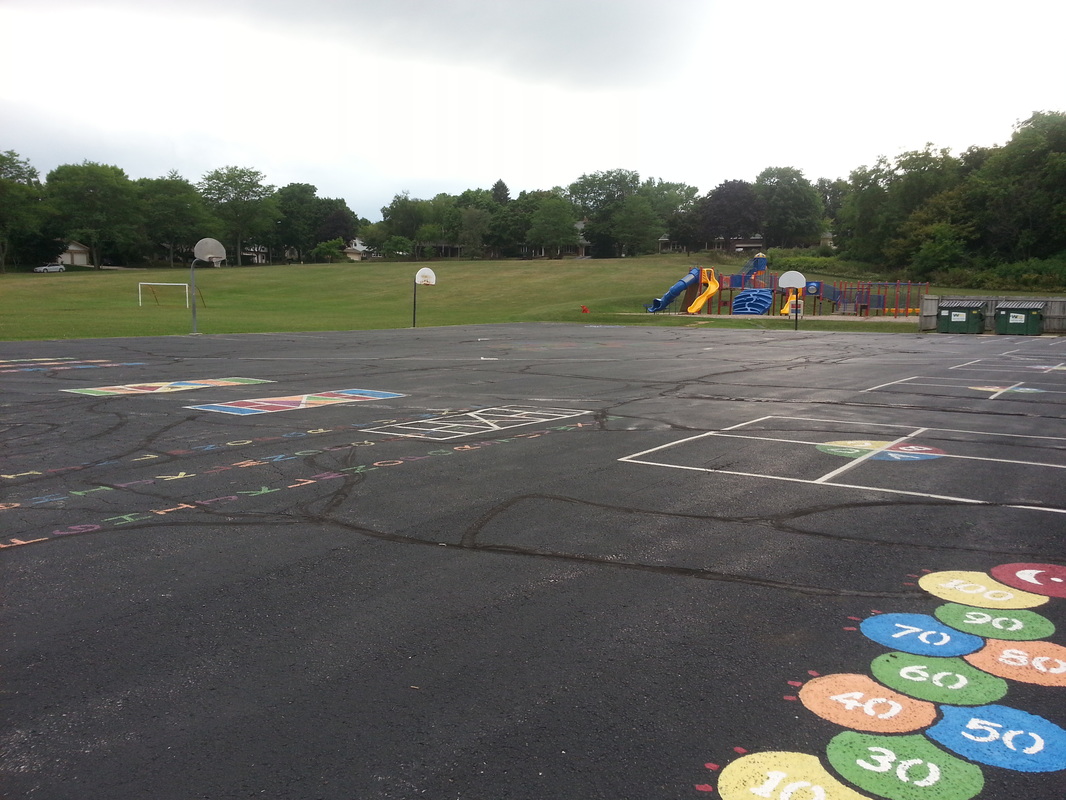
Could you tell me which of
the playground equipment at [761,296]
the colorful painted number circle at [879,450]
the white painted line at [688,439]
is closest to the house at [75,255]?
the playground equipment at [761,296]

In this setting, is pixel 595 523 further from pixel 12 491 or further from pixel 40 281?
pixel 40 281

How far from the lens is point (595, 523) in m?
6.96

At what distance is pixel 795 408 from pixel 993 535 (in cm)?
780

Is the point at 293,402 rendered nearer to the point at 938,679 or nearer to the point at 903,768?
the point at 938,679

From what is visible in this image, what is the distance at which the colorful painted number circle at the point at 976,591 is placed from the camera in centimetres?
523

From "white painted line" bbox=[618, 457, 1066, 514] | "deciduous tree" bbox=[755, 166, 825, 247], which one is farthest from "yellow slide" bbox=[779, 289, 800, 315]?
"deciduous tree" bbox=[755, 166, 825, 247]

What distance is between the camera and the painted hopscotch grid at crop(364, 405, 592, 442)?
37.9 ft

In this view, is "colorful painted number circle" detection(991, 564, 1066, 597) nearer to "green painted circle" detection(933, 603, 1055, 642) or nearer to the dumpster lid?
"green painted circle" detection(933, 603, 1055, 642)

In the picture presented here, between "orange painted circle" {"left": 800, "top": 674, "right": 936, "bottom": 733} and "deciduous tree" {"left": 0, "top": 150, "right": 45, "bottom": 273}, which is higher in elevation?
"deciduous tree" {"left": 0, "top": 150, "right": 45, "bottom": 273}

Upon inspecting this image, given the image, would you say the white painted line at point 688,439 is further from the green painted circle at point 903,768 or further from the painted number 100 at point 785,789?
the painted number 100 at point 785,789

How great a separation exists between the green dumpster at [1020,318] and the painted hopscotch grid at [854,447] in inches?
1356

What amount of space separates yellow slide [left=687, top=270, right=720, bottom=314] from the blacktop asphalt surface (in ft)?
151

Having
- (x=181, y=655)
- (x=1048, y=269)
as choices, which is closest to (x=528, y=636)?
(x=181, y=655)

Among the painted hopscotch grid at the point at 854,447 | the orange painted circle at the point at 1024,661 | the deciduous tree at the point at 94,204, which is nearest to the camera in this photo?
the orange painted circle at the point at 1024,661
